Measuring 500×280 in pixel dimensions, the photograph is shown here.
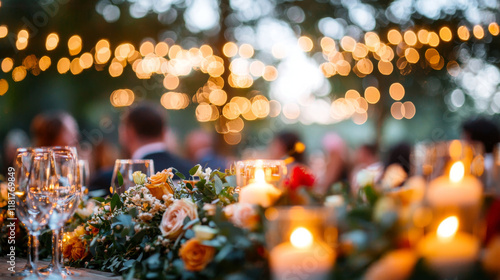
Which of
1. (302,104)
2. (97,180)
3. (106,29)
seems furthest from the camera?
(302,104)

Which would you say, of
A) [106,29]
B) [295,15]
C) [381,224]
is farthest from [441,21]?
[381,224]

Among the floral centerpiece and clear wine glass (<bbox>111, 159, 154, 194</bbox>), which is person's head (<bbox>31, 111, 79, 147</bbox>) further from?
the floral centerpiece

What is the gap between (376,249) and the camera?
2.21 feet

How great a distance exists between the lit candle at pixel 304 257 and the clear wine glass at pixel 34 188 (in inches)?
30.5

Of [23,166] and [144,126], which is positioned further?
[144,126]

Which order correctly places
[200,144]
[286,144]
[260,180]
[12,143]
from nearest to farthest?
[260,180] → [286,144] → [12,143] → [200,144]

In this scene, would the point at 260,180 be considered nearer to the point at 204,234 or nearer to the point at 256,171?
the point at 256,171

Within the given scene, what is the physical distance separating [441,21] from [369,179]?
12.1 ft

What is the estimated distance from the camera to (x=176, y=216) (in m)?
1.08

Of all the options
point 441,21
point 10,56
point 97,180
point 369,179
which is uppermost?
point 441,21

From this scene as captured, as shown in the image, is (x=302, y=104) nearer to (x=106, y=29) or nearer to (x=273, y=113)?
(x=273, y=113)

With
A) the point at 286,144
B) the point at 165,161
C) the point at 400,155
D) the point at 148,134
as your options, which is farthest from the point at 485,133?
the point at 148,134

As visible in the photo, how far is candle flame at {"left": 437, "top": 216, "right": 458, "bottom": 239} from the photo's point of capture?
0.69m

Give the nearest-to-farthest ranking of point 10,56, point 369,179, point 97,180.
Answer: point 369,179, point 97,180, point 10,56
